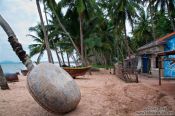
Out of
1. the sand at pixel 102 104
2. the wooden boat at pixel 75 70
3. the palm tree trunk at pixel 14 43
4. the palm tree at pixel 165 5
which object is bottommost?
the sand at pixel 102 104

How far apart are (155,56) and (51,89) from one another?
13819 mm

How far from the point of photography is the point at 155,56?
66.5 feet

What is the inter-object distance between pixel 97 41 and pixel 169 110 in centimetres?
2443

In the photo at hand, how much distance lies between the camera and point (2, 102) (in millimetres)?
10500

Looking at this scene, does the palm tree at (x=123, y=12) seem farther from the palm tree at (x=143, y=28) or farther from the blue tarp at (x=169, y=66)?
the blue tarp at (x=169, y=66)

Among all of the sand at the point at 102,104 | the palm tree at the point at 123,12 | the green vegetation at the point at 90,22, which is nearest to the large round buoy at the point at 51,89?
the sand at the point at 102,104

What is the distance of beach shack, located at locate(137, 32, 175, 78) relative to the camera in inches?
856

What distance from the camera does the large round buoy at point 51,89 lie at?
26.0 feet

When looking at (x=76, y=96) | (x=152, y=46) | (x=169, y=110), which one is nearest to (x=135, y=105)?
(x=169, y=110)

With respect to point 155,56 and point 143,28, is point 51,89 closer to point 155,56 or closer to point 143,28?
point 155,56

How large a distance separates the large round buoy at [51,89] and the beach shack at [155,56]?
39.9ft

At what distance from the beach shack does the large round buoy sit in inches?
479

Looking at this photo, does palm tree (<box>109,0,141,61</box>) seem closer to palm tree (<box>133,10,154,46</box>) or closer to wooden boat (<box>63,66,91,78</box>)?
palm tree (<box>133,10,154,46</box>)

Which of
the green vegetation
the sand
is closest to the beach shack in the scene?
the green vegetation
